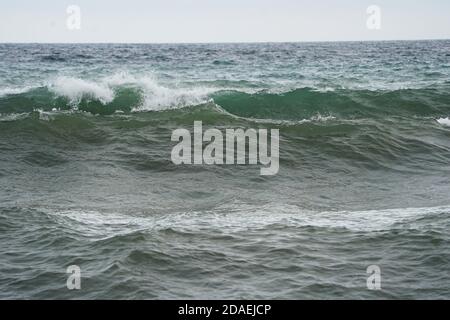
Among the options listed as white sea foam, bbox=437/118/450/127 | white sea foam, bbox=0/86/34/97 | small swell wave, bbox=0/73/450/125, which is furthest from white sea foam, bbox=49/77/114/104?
white sea foam, bbox=437/118/450/127

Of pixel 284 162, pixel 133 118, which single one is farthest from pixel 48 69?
pixel 284 162

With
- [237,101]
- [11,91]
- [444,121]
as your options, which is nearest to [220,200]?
[444,121]

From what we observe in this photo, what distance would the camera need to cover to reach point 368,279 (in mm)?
6102

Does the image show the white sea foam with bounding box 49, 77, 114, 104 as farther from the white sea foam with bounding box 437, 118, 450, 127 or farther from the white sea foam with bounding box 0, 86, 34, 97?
the white sea foam with bounding box 437, 118, 450, 127

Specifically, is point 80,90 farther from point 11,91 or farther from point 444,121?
point 444,121

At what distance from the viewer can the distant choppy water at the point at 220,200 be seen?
6.18 meters

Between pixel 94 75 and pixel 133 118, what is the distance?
14.1m

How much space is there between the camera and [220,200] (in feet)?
30.9

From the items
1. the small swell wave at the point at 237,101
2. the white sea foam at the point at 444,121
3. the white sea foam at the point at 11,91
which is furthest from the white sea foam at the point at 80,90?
the white sea foam at the point at 444,121

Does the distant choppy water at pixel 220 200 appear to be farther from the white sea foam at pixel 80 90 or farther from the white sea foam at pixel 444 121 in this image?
the white sea foam at pixel 444 121

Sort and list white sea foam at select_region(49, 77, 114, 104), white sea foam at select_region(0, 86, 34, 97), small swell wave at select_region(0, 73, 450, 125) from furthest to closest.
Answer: white sea foam at select_region(0, 86, 34, 97)
white sea foam at select_region(49, 77, 114, 104)
small swell wave at select_region(0, 73, 450, 125)

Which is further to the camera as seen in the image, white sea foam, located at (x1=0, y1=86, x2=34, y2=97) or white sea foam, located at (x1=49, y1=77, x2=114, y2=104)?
white sea foam, located at (x1=0, y1=86, x2=34, y2=97)

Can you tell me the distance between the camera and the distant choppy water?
20.3 ft

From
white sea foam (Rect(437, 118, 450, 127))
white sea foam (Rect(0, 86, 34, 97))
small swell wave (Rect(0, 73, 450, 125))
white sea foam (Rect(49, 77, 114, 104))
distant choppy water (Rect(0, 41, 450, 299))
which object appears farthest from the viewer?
white sea foam (Rect(0, 86, 34, 97))
